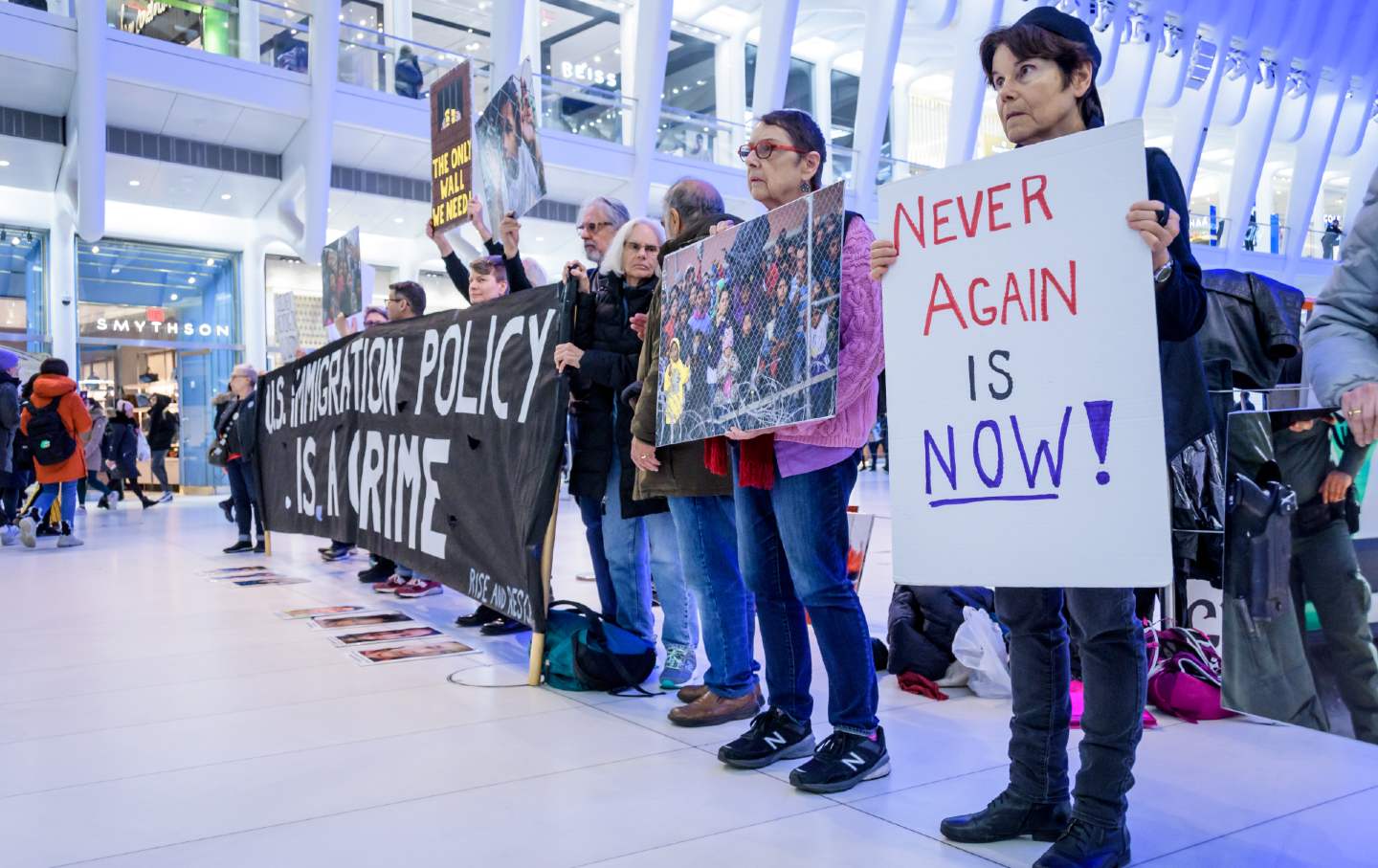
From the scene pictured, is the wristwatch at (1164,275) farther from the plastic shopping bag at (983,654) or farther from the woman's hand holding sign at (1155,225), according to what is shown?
the plastic shopping bag at (983,654)

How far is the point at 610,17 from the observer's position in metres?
17.1

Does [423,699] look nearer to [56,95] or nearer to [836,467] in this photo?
[836,467]

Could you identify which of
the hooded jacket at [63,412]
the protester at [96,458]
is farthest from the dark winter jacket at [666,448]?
the protester at [96,458]

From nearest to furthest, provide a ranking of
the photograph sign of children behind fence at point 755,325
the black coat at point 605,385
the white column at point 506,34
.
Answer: the photograph sign of children behind fence at point 755,325 → the black coat at point 605,385 → the white column at point 506,34

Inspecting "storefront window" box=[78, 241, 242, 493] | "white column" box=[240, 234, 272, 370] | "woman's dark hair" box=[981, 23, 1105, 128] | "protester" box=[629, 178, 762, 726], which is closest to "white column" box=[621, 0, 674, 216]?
"white column" box=[240, 234, 272, 370]

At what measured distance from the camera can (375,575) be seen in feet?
18.5

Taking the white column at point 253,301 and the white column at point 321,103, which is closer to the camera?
the white column at point 321,103

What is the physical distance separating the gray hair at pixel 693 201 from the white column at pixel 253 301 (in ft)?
45.9

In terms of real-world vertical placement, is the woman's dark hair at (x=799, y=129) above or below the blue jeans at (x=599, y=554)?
above

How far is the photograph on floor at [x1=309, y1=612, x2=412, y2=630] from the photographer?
438cm

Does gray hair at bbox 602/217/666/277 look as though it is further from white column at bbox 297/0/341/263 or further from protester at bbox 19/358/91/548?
white column at bbox 297/0/341/263

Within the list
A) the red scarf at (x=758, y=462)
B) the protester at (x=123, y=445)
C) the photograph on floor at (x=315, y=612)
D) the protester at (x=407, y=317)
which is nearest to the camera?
the red scarf at (x=758, y=462)

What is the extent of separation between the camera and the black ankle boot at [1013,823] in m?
1.88

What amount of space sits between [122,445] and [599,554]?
11079 mm
